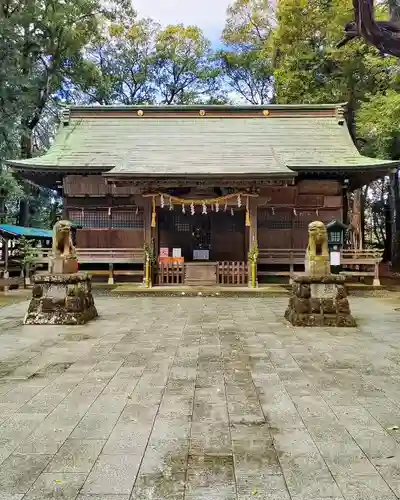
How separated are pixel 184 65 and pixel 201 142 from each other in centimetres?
1719

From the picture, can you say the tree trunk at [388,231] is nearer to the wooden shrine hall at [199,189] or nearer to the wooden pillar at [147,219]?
the wooden shrine hall at [199,189]

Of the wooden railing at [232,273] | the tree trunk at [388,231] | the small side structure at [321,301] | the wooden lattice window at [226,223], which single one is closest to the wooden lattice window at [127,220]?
the wooden lattice window at [226,223]

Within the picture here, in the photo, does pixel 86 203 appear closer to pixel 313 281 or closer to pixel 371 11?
pixel 313 281

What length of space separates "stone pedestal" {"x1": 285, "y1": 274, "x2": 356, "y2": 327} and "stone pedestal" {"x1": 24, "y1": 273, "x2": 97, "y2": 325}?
3.78m

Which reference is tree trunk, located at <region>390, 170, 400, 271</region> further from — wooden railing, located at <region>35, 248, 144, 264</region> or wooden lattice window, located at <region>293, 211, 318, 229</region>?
wooden railing, located at <region>35, 248, 144, 264</region>

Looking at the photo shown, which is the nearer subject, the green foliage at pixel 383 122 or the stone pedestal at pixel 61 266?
the stone pedestal at pixel 61 266

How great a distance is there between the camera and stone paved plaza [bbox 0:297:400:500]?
2.41 meters

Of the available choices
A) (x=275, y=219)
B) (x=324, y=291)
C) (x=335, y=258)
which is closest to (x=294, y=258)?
(x=275, y=219)

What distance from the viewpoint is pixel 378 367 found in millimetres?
4910

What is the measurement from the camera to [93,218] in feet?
52.7

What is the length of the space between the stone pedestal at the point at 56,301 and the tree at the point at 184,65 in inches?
1087

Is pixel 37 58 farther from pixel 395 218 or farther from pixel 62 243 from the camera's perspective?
pixel 395 218

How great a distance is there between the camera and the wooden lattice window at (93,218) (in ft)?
52.6

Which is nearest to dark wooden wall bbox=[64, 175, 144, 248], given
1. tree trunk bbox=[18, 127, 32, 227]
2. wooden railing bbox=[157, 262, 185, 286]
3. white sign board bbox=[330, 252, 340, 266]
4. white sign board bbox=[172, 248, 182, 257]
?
white sign board bbox=[172, 248, 182, 257]
